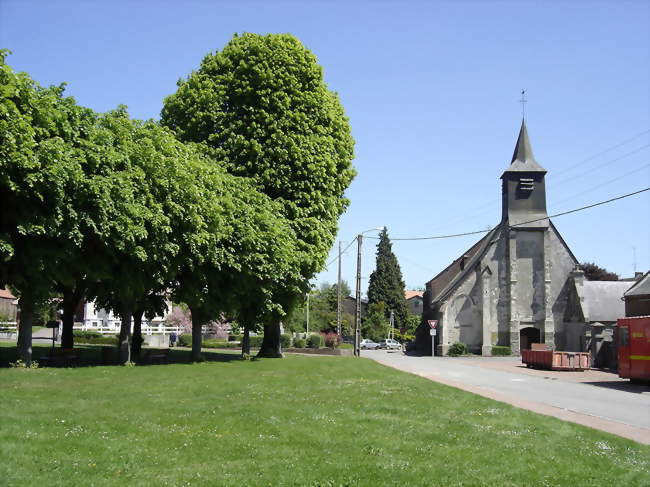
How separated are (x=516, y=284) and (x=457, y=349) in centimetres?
833

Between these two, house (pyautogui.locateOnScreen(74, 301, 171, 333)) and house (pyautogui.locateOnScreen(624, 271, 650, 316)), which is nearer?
house (pyautogui.locateOnScreen(624, 271, 650, 316))

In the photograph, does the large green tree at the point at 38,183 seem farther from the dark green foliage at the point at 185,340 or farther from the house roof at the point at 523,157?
the house roof at the point at 523,157

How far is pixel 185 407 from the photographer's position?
13.9m

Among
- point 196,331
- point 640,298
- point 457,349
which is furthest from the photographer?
point 457,349

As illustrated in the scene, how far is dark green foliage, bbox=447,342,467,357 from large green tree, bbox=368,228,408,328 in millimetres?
40210

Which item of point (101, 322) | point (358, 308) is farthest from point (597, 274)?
point (101, 322)

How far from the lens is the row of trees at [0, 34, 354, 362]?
1928cm

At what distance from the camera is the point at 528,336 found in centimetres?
5847

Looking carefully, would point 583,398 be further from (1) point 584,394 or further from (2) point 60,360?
(2) point 60,360

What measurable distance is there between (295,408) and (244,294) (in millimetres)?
16404

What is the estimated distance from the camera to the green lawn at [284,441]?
8383mm

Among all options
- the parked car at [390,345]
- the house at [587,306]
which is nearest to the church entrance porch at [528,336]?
the house at [587,306]

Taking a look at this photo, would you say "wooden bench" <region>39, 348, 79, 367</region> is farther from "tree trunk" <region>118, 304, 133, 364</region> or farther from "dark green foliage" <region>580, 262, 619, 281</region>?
"dark green foliage" <region>580, 262, 619, 281</region>

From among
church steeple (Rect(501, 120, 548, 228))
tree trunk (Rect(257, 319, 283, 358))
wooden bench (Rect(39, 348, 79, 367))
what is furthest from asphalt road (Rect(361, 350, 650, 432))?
church steeple (Rect(501, 120, 548, 228))
